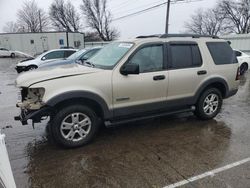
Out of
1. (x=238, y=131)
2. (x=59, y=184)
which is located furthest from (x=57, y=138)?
(x=238, y=131)

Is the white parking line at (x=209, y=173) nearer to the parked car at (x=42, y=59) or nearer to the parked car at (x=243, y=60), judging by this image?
the parked car at (x=42, y=59)

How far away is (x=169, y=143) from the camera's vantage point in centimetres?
447

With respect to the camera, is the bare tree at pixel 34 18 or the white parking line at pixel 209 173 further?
the bare tree at pixel 34 18

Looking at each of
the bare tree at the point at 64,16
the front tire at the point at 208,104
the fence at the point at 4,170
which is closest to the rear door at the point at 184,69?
the front tire at the point at 208,104

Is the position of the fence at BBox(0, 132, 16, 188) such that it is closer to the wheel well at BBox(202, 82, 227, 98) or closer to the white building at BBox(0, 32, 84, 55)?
the wheel well at BBox(202, 82, 227, 98)

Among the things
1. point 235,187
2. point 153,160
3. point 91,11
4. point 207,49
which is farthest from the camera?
point 91,11

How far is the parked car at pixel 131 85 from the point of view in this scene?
3992 mm

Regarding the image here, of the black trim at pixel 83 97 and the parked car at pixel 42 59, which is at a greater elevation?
the parked car at pixel 42 59

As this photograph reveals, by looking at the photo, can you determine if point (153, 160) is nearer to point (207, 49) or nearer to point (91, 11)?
point (207, 49)

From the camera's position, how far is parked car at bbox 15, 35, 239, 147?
3.99 metres

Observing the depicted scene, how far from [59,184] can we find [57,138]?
3.24 ft

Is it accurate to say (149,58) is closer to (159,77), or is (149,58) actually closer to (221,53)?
(159,77)

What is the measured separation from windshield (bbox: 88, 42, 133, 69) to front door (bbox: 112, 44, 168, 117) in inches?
8.3

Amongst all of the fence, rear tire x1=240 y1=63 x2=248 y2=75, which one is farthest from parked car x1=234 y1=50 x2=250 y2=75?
the fence
